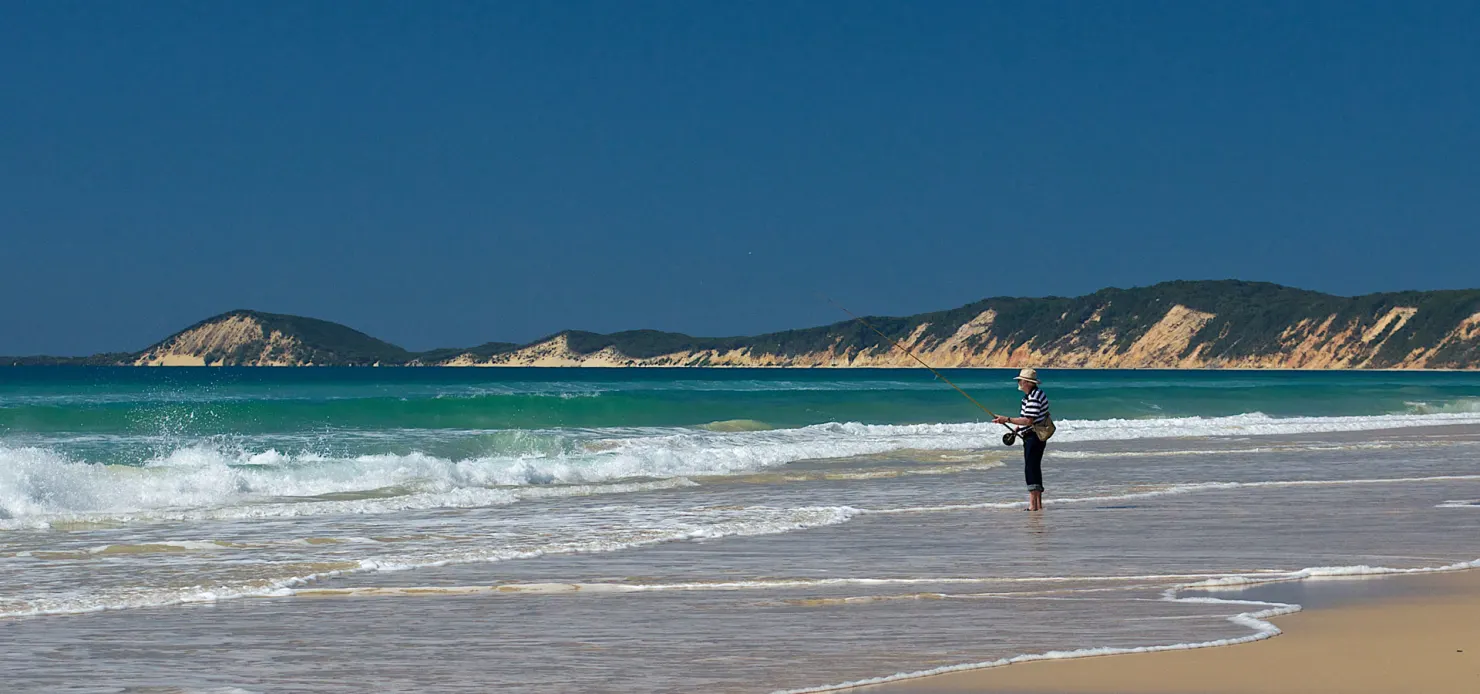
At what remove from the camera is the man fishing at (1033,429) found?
567 inches

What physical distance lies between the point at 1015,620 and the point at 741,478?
40.6 feet

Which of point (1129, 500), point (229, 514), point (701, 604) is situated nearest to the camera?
point (701, 604)

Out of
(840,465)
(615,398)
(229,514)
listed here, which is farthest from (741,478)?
(615,398)

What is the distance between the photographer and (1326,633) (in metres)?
7.25

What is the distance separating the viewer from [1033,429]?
14.7 metres

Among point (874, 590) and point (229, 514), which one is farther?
point (229, 514)

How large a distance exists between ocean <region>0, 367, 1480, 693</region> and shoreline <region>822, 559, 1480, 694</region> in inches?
5.8

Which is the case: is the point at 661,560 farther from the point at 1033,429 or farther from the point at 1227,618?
→ the point at 1033,429

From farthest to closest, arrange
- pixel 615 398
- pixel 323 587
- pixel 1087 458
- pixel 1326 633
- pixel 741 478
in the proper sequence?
pixel 615 398 < pixel 1087 458 < pixel 741 478 < pixel 323 587 < pixel 1326 633

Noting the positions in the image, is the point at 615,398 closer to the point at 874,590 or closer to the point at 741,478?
the point at 741,478

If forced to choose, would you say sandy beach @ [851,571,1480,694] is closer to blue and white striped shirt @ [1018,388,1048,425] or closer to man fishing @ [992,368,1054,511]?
man fishing @ [992,368,1054,511]

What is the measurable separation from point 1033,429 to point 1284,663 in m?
8.22

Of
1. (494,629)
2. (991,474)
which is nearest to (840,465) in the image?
(991,474)

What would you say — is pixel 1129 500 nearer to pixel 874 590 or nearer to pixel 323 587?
pixel 874 590
